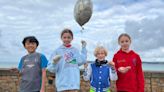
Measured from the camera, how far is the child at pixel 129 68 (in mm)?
4793

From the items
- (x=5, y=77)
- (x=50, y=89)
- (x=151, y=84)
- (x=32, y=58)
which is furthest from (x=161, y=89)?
(x=32, y=58)

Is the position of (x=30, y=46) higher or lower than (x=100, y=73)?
higher

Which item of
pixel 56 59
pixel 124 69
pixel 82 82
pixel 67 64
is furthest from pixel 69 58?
pixel 82 82

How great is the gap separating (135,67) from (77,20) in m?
1.19

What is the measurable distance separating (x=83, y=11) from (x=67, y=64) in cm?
93

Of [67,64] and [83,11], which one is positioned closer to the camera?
[67,64]

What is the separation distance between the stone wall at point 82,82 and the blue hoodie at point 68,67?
3230mm

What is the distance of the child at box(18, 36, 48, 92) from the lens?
4.67 meters

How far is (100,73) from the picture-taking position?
4.86m

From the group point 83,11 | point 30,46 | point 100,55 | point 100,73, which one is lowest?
point 100,73

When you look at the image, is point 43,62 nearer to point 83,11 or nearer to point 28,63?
point 28,63

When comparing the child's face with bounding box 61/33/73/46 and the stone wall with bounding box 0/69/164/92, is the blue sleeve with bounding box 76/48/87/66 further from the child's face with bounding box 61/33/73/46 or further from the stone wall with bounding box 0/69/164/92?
the stone wall with bounding box 0/69/164/92

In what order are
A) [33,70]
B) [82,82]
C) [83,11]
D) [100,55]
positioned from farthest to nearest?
[82,82]
[83,11]
[100,55]
[33,70]

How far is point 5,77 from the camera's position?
813cm
